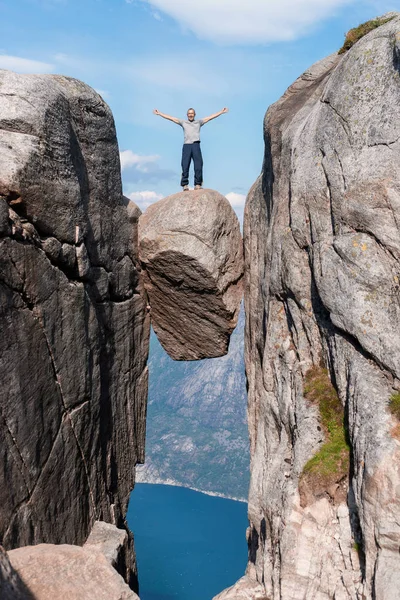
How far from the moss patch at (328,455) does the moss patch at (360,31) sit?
10926 millimetres

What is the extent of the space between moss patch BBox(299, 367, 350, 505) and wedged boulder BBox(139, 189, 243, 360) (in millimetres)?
9001

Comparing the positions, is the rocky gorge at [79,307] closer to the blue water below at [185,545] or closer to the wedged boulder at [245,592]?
the wedged boulder at [245,592]

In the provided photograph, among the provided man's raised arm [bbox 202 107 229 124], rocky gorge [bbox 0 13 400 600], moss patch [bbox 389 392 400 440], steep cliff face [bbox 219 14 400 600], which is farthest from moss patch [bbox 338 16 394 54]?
moss patch [bbox 389 392 400 440]

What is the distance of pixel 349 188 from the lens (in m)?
14.8

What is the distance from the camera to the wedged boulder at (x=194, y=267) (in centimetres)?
2244

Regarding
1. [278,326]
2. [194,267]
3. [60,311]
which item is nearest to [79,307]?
[60,311]

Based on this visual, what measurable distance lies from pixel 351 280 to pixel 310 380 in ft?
10.0

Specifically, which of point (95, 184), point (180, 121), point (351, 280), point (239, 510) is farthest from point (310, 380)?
point (239, 510)

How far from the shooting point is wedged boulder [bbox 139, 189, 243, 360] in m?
22.4

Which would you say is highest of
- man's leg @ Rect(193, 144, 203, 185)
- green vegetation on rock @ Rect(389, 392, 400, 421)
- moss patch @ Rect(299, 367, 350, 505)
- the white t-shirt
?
the white t-shirt

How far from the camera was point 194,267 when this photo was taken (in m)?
22.5

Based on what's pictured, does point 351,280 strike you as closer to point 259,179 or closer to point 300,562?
point 300,562

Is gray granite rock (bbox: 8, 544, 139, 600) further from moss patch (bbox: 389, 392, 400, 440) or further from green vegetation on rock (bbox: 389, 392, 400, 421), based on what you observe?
green vegetation on rock (bbox: 389, 392, 400, 421)

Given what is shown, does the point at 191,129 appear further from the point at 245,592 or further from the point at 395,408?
the point at 245,592
